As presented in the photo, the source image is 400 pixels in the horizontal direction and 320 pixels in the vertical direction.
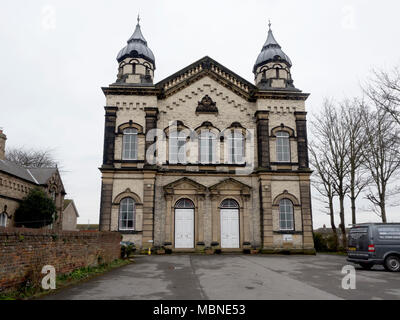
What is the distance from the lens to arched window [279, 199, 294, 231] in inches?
878

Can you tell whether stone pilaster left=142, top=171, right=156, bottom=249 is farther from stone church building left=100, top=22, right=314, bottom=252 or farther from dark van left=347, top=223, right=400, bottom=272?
dark van left=347, top=223, right=400, bottom=272

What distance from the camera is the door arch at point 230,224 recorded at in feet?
72.8

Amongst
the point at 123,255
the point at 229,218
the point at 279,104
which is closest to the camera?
the point at 123,255

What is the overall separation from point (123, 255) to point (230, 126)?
11.4m

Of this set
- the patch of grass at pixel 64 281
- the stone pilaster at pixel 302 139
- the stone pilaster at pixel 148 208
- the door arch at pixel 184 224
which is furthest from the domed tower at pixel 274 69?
the patch of grass at pixel 64 281

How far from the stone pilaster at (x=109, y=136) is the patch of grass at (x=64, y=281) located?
8.65 metres

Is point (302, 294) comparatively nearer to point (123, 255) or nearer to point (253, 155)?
point (123, 255)

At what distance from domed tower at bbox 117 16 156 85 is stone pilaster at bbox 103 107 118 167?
111 inches

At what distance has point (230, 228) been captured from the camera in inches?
880

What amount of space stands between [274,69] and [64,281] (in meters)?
21.0

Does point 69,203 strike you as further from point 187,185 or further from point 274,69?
point 274,69
